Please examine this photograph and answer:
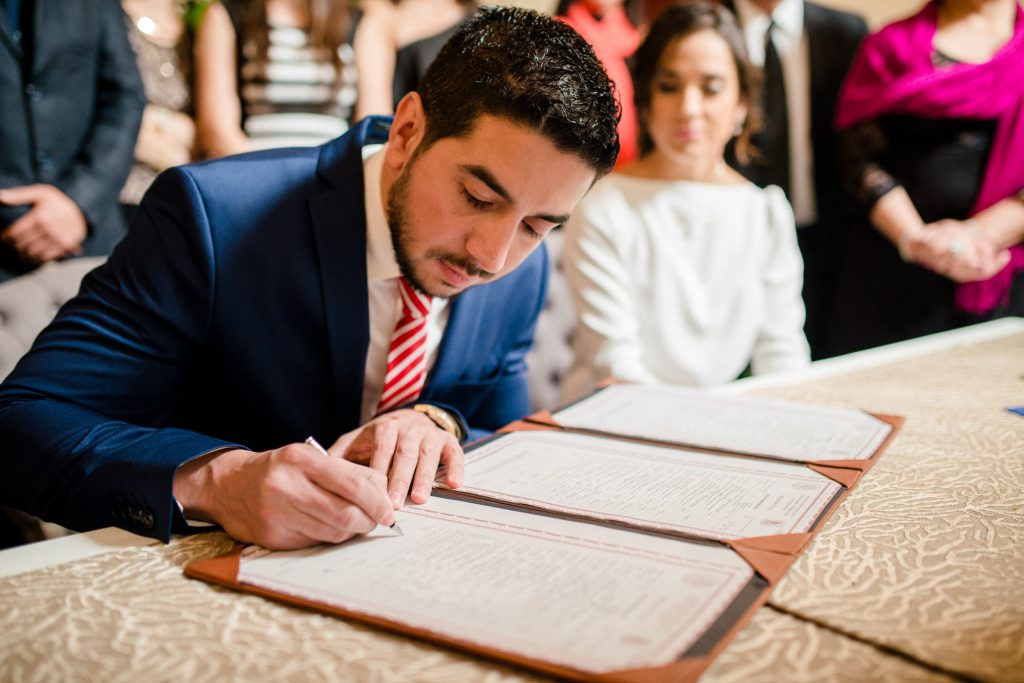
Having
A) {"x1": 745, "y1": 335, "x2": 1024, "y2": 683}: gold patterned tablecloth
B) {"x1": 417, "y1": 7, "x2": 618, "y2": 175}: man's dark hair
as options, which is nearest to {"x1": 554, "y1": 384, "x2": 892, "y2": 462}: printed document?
{"x1": 745, "y1": 335, "x2": 1024, "y2": 683}: gold patterned tablecloth

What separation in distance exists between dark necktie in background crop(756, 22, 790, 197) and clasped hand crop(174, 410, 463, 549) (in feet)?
7.69

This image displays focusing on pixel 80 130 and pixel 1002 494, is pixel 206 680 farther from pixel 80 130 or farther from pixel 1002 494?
pixel 80 130

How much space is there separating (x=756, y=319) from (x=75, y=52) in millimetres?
2059

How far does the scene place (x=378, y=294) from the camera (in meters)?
1.41

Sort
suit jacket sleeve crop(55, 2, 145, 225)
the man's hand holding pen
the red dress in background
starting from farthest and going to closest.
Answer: the red dress in background < suit jacket sleeve crop(55, 2, 145, 225) < the man's hand holding pen

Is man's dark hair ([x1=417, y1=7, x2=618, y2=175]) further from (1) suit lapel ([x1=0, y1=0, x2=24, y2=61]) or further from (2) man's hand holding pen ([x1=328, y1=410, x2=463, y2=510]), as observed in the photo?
(1) suit lapel ([x1=0, y1=0, x2=24, y2=61])

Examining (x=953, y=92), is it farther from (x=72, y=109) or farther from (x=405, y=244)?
(x=72, y=109)

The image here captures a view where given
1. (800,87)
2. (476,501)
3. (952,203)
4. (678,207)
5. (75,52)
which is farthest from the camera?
(800,87)

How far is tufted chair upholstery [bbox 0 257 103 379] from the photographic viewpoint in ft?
4.31

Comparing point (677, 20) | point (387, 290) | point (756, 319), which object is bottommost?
point (756, 319)

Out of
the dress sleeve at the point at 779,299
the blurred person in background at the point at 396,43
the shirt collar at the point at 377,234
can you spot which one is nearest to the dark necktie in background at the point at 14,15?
the blurred person in background at the point at 396,43

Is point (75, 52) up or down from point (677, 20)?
down

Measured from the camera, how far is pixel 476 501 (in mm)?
875

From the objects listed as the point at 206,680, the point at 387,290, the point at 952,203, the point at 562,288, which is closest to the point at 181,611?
the point at 206,680
